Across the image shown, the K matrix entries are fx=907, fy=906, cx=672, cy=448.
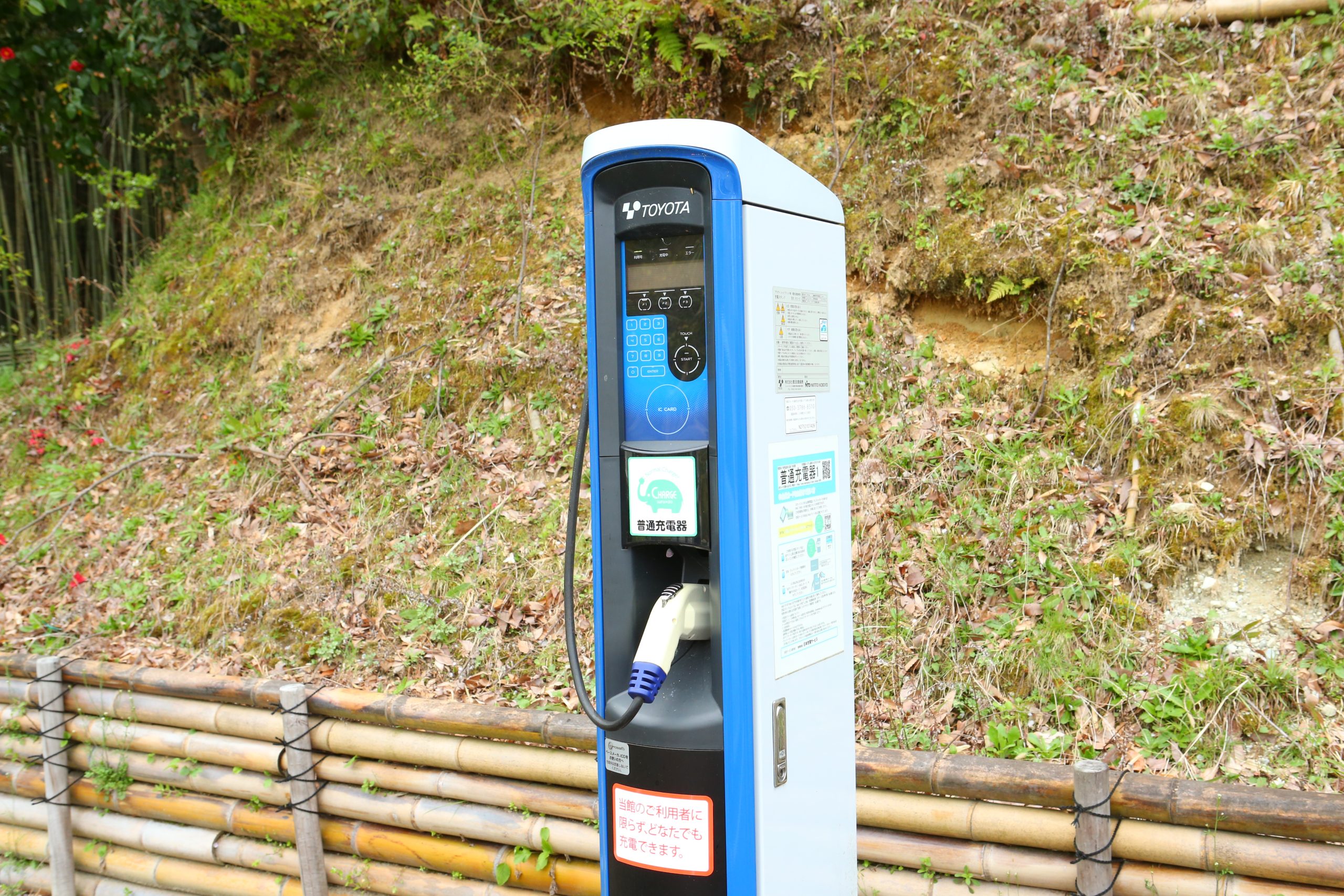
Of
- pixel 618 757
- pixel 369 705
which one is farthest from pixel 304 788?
pixel 618 757

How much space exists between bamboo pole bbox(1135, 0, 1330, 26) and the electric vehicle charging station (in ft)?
14.0

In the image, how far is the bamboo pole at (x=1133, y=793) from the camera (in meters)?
2.41

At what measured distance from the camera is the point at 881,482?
4441 mm

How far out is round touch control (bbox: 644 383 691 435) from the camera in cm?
213

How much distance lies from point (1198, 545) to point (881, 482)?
4.47 feet

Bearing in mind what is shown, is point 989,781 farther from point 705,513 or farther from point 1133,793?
point 705,513

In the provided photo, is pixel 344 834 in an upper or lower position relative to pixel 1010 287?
lower

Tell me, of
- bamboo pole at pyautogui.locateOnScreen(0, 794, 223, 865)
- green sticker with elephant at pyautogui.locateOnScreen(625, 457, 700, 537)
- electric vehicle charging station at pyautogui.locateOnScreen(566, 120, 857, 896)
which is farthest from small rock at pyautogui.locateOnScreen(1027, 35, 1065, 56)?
bamboo pole at pyautogui.locateOnScreen(0, 794, 223, 865)

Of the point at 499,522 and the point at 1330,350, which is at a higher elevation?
the point at 1330,350

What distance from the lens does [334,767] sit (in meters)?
3.71

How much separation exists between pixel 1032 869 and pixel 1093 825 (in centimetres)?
26

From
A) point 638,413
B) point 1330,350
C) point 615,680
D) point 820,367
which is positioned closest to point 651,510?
point 638,413

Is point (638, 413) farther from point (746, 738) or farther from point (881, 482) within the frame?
point (881, 482)

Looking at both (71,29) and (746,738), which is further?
(71,29)
